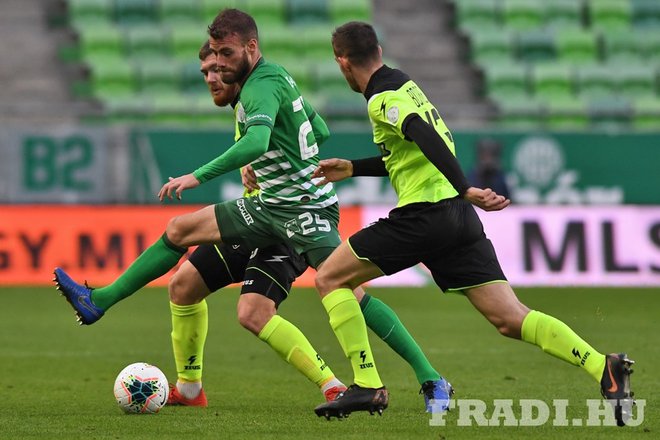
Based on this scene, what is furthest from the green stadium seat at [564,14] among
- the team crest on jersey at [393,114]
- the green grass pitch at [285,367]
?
the team crest on jersey at [393,114]

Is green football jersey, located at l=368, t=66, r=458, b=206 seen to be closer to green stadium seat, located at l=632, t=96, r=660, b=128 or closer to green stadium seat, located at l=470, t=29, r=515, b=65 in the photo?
green stadium seat, located at l=632, t=96, r=660, b=128

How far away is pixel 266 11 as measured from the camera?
76.0ft

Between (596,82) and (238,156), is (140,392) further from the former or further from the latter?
(596,82)

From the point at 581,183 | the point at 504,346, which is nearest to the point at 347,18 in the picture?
the point at 581,183

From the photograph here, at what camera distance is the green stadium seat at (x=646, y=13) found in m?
24.2

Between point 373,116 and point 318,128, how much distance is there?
39.7 inches

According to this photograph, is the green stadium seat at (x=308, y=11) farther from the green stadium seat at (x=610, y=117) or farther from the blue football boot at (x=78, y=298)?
the blue football boot at (x=78, y=298)

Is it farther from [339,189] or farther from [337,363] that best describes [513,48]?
[337,363]

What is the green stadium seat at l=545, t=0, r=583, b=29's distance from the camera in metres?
24.0

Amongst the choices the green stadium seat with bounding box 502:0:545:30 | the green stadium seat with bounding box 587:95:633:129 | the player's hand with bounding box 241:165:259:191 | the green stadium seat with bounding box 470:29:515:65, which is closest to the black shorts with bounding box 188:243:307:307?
the player's hand with bounding box 241:165:259:191

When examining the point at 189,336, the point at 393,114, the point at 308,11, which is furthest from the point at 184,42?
the point at 393,114

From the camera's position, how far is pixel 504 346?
36.8 ft

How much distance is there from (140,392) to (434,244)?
1853 millimetres

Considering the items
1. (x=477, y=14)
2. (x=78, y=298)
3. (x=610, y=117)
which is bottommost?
(x=610, y=117)
